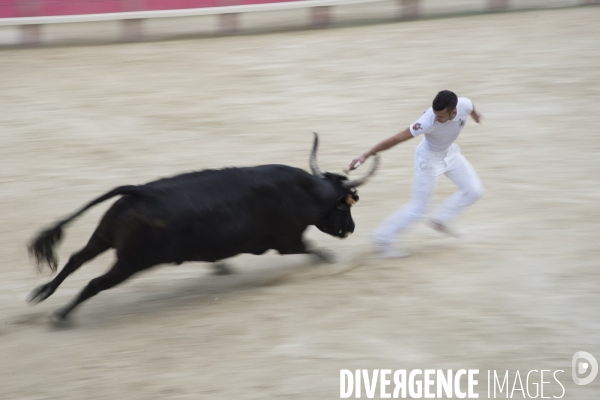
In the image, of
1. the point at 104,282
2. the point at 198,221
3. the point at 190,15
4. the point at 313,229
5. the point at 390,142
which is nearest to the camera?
the point at 104,282

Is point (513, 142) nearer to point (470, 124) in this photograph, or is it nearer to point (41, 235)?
point (470, 124)

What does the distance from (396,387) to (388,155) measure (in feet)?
16.5

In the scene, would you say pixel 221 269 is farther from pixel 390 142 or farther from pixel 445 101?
pixel 445 101

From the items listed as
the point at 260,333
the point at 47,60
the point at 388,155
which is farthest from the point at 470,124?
the point at 47,60

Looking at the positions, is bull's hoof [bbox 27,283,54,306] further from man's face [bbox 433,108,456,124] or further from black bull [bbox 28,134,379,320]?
man's face [bbox 433,108,456,124]

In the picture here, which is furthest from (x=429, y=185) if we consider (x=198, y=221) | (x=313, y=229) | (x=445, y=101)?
(x=198, y=221)

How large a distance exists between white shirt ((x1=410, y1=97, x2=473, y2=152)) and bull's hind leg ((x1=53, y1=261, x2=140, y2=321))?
2.38m

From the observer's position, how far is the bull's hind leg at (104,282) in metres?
5.45

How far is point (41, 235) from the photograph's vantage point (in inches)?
229

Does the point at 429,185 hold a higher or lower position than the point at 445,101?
A: lower

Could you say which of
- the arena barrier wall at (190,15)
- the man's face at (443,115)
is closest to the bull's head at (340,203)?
the man's face at (443,115)

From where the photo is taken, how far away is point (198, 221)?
560cm

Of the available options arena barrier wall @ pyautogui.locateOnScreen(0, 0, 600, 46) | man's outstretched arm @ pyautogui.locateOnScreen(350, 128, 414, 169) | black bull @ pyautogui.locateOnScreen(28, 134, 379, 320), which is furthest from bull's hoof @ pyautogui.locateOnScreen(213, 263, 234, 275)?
arena barrier wall @ pyautogui.locateOnScreen(0, 0, 600, 46)

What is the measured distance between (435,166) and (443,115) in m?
0.52
